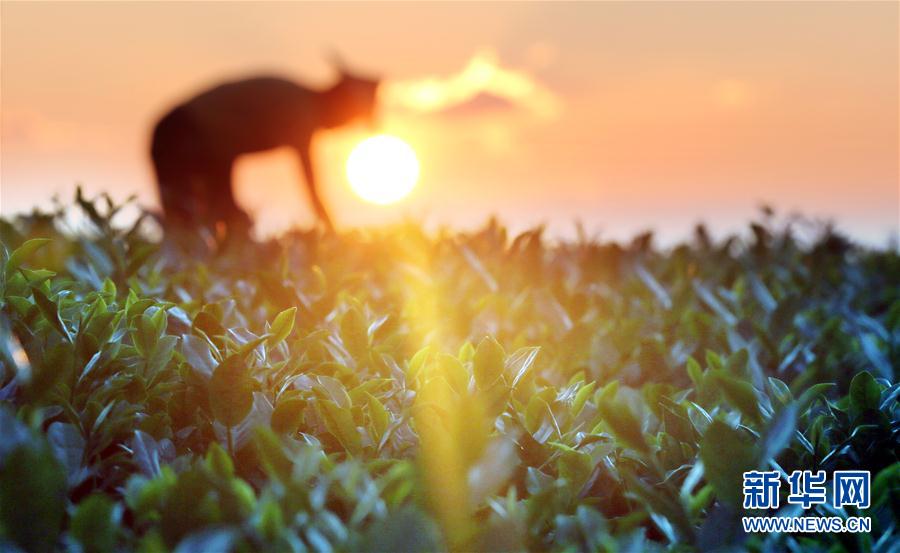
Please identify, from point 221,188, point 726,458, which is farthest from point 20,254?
point 221,188

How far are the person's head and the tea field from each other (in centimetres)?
928

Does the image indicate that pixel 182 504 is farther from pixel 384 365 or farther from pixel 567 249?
pixel 567 249

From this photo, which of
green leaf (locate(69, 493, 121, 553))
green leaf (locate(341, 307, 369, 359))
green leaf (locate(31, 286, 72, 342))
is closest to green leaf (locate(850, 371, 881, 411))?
green leaf (locate(341, 307, 369, 359))

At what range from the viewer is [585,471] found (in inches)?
50.7

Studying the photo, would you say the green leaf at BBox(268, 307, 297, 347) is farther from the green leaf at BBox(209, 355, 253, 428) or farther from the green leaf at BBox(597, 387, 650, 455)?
the green leaf at BBox(597, 387, 650, 455)

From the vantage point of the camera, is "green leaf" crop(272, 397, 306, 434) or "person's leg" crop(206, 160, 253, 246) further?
Result: "person's leg" crop(206, 160, 253, 246)

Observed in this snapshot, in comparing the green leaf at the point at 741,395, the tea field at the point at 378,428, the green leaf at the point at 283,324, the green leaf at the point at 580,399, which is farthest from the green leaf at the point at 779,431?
the green leaf at the point at 283,324

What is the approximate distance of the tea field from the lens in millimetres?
976

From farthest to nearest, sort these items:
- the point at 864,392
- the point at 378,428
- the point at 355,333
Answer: the point at 355,333
the point at 864,392
the point at 378,428

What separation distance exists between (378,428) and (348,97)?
10484mm

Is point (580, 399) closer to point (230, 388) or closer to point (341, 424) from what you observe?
point (341, 424)

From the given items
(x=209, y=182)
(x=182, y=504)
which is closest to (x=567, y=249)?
(x=182, y=504)

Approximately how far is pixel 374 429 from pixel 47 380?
1.81 ft

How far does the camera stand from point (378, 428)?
52.1 inches
